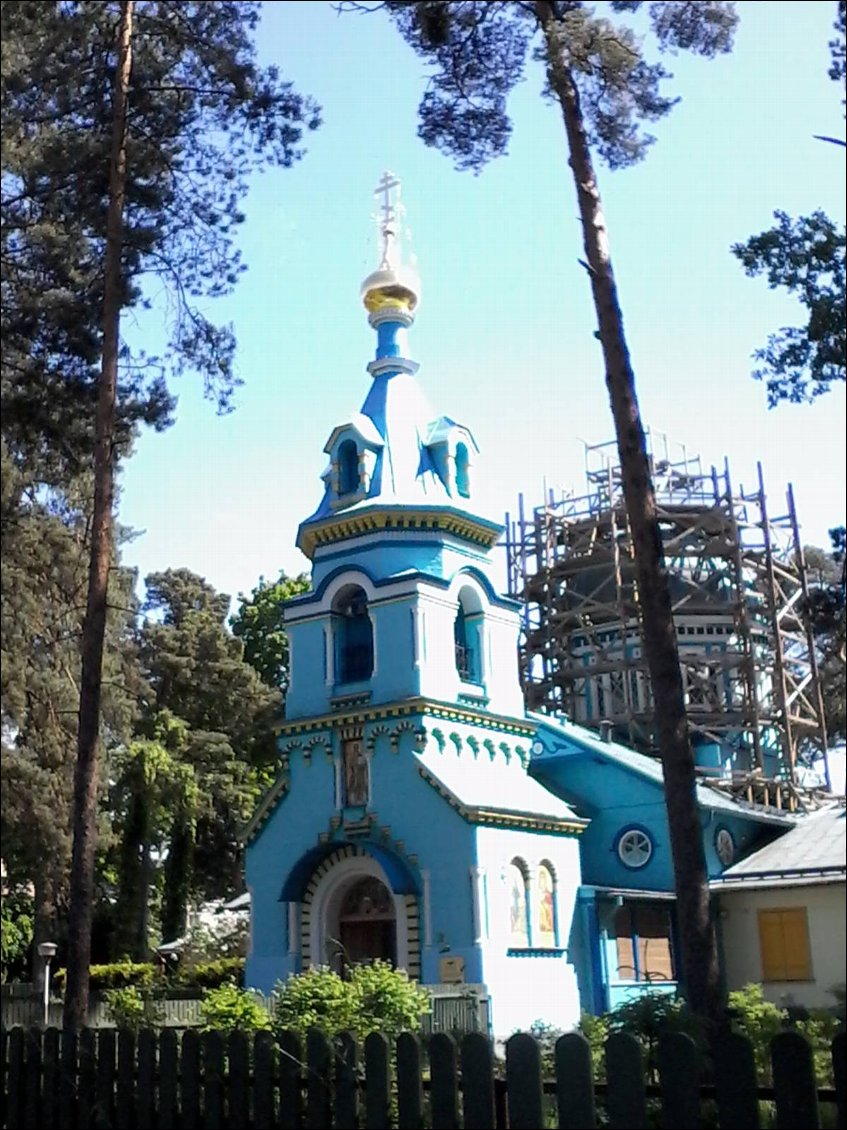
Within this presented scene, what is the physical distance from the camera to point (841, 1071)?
480 cm

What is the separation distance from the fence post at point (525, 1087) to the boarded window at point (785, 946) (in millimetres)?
15497

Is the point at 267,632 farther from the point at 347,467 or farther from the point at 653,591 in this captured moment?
the point at 653,591

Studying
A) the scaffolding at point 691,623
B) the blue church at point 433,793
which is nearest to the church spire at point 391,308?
the blue church at point 433,793

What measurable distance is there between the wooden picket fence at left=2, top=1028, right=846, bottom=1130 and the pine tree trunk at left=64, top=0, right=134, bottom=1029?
9.58 feet

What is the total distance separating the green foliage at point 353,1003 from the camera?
11.5m

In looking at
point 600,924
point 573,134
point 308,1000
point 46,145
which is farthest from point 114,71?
point 600,924

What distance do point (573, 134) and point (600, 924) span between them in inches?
518

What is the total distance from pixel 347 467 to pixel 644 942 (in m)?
9.49

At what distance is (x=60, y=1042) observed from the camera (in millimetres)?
7707

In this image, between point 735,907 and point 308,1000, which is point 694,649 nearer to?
point 735,907

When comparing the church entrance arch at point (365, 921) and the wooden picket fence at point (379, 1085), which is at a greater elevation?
the church entrance arch at point (365, 921)

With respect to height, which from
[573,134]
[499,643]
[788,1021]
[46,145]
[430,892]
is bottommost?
[788,1021]

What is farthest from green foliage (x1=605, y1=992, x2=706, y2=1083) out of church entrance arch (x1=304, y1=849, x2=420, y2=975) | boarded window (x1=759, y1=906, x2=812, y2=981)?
boarded window (x1=759, y1=906, x2=812, y2=981)

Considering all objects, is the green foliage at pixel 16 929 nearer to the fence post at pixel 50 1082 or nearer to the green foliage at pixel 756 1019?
the green foliage at pixel 756 1019
